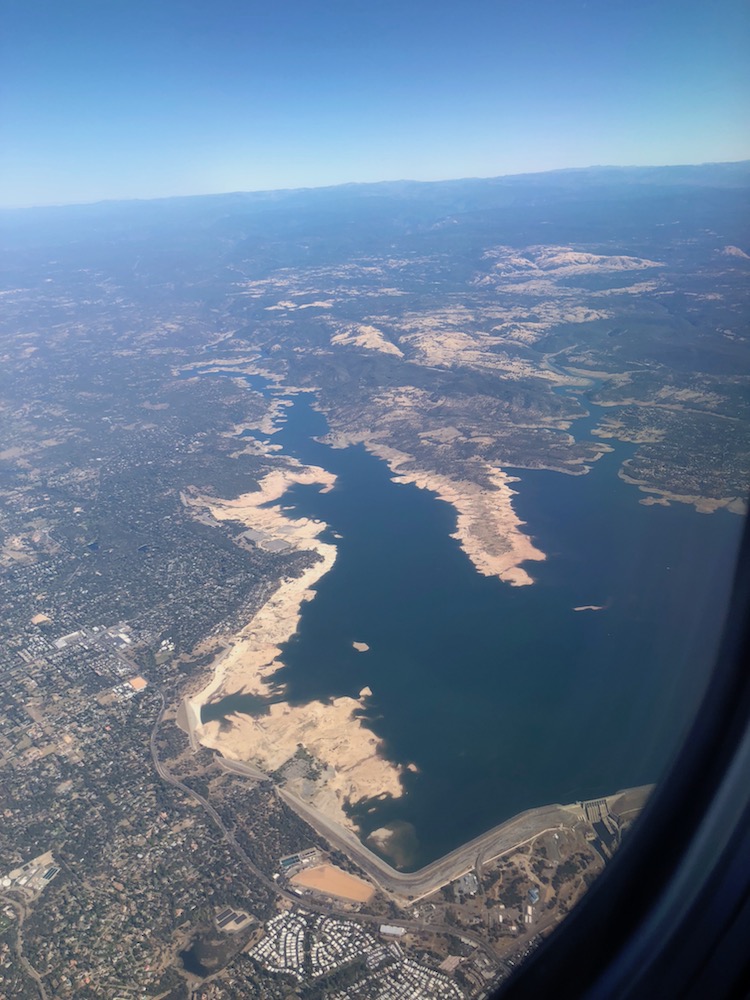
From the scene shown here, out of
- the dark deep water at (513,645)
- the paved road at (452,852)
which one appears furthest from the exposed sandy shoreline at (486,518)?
the paved road at (452,852)

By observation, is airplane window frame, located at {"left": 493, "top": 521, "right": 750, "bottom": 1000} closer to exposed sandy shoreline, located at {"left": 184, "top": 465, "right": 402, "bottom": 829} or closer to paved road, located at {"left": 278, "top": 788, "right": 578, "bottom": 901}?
paved road, located at {"left": 278, "top": 788, "right": 578, "bottom": 901}

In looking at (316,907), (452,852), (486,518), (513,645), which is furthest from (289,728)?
(486,518)

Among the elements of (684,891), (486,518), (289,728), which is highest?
(684,891)

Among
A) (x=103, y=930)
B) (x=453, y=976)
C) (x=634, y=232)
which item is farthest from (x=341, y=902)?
(x=634, y=232)

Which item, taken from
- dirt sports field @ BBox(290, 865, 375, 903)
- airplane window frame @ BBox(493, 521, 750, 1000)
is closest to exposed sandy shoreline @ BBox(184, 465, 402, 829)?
dirt sports field @ BBox(290, 865, 375, 903)

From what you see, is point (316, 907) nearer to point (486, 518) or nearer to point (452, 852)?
point (452, 852)

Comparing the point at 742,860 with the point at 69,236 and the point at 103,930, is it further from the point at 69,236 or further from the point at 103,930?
the point at 69,236

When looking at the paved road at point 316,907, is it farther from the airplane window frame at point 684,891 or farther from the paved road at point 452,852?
the airplane window frame at point 684,891
